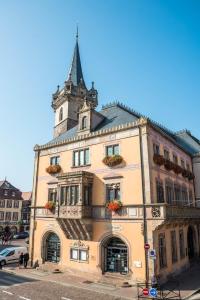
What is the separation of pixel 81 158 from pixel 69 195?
4.32 m

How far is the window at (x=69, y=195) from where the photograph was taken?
2354 centimetres

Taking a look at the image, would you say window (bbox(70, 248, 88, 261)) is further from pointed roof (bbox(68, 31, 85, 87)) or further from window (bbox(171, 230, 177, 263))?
pointed roof (bbox(68, 31, 85, 87))

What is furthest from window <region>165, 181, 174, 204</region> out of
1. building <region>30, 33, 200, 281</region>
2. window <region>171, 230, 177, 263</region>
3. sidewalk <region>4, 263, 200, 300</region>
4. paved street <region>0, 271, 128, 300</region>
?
paved street <region>0, 271, 128, 300</region>

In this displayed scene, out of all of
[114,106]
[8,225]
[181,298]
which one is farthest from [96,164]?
[8,225]

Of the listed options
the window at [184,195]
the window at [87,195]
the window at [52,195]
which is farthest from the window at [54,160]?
the window at [184,195]

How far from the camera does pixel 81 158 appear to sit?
2634cm

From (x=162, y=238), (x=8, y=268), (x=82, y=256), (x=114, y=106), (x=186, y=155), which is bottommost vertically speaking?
(x=8, y=268)

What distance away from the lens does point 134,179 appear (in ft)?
72.3

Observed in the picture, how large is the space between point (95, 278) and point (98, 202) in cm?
658

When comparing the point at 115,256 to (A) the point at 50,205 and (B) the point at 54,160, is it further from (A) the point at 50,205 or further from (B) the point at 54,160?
(B) the point at 54,160

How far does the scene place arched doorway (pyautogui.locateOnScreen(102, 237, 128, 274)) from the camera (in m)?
21.4

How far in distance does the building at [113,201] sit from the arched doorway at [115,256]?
8cm

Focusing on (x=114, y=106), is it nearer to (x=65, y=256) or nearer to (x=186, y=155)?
(x=186, y=155)

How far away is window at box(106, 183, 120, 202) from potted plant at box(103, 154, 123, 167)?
1.95 meters
